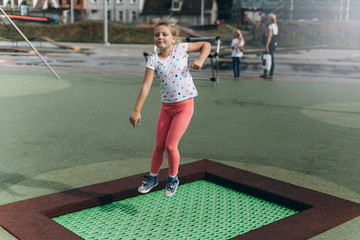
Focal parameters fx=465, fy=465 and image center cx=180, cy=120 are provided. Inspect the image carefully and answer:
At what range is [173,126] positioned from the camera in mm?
3537

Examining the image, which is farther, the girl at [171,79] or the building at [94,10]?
the building at [94,10]

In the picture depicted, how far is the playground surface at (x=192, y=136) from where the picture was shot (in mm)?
4500

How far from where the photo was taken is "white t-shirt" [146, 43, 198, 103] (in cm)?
348

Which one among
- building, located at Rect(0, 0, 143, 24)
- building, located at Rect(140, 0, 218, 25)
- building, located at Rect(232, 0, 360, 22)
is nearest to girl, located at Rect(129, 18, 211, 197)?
building, located at Rect(232, 0, 360, 22)

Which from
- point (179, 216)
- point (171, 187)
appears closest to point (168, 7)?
point (171, 187)

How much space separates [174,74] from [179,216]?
3.61ft

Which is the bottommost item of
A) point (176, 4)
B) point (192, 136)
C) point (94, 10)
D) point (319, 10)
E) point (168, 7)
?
point (192, 136)

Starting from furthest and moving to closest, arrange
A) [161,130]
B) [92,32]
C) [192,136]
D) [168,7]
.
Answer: [168,7], [92,32], [192,136], [161,130]

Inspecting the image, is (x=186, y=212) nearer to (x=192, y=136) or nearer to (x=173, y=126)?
(x=173, y=126)

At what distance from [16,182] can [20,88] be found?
7.22 m

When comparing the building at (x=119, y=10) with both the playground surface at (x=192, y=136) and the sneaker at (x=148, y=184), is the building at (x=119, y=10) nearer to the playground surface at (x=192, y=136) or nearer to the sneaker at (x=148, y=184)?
the playground surface at (x=192, y=136)

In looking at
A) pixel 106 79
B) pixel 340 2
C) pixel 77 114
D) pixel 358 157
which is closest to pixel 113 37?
pixel 340 2

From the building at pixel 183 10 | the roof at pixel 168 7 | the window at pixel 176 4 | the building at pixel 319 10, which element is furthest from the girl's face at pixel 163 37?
the window at pixel 176 4

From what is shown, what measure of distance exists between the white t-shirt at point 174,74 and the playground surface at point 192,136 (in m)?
1.37
